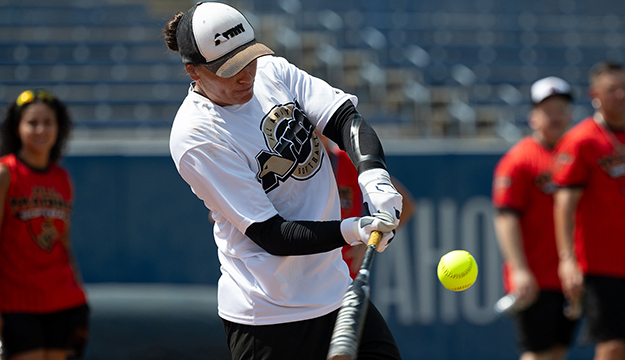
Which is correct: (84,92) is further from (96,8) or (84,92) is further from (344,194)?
(344,194)

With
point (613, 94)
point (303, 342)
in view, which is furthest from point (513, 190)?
point (303, 342)

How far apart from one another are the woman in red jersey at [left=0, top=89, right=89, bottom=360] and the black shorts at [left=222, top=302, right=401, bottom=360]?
2461 millimetres

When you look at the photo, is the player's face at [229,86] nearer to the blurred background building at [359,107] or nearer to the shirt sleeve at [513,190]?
the blurred background building at [359,107]

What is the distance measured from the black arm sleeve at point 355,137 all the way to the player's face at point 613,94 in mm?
3105

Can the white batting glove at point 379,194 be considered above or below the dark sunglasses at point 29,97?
below

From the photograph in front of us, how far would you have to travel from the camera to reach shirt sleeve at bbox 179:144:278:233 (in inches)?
102

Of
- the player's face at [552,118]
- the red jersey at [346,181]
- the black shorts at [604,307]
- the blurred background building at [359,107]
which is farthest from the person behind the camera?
the blurred background building at [359,107]

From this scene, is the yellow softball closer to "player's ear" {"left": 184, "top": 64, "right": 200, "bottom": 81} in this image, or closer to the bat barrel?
the bat barrel

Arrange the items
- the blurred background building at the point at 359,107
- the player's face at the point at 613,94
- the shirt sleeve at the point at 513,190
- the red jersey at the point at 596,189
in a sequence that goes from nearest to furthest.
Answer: the red jersey at the point at 596,189 < the player's face at the point at 613,94 < the shirt sleeve at the point at 513,190 < the blurred background building at the point at 359,107

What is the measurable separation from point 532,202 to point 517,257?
1.53 feet

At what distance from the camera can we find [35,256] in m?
4.80

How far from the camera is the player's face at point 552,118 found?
18.7 feet

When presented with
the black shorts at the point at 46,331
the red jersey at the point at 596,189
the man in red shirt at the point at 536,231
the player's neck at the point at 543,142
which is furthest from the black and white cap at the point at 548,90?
the black shorts at the point at 46,331

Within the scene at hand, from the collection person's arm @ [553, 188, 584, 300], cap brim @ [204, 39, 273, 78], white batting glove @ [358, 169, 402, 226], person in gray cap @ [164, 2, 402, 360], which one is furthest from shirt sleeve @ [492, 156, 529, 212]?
cap brim @ [204, 39, 273, 78]
